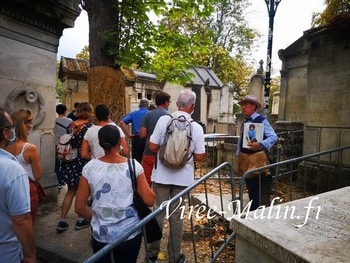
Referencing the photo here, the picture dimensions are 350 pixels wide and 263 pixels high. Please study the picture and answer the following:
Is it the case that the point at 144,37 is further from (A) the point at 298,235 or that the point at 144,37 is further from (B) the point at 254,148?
(A) the point at 298,235

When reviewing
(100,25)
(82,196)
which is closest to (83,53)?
(100,25)

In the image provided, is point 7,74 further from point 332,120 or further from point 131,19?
point 332,120

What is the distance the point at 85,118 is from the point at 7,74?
1.54m

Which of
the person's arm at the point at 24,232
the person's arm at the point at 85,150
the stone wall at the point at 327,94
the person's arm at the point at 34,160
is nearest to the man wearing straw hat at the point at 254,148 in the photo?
the person's arm at the point at 85,150

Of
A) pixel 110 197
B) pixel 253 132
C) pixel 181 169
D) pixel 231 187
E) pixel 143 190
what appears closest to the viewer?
pixel 110 197

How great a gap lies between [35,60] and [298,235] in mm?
4872

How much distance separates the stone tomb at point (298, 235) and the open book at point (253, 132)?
4.53ft

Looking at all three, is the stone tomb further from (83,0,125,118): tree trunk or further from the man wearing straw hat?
(83,0,125,118): tree trunk

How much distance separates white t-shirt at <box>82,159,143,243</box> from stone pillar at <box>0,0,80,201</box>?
3.00 metres

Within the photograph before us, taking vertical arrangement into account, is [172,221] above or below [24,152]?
below

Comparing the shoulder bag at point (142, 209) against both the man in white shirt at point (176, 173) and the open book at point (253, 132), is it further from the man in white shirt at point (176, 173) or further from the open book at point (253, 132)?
the open book at point (253, 132)

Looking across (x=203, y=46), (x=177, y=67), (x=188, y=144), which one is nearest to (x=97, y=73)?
(x=177, y=67)

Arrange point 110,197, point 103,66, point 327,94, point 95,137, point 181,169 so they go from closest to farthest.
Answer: point 110,197, point 181,169, point 95,137, point 103,66, point 327,94

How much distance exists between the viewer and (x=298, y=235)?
6.33 ft
